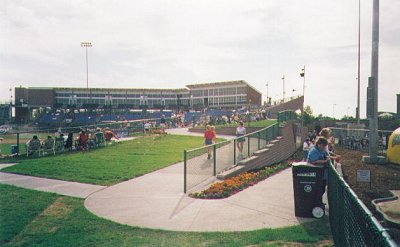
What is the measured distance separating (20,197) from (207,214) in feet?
16.6

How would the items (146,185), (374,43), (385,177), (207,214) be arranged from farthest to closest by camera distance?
(374,43) < (385,177) < (146,185) < (207,214)

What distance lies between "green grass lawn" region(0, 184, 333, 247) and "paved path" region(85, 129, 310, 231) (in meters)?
0.37

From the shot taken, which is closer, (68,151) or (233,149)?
(233,149)

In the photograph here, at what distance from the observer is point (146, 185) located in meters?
10.6

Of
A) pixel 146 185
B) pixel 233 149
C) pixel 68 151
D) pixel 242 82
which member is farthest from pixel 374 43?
pixel 242 82

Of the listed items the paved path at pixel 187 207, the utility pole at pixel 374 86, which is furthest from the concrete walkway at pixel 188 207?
the utility pole at pixel 374 86

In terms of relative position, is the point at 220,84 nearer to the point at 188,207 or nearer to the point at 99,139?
the point at 99,139

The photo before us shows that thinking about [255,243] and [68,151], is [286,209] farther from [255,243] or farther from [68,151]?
[68,151]

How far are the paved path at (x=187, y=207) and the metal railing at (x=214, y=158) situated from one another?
0.50 meters

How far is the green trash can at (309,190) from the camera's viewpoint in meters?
7.27

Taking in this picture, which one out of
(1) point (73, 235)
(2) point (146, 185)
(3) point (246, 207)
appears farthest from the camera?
(2) point (146, 185)

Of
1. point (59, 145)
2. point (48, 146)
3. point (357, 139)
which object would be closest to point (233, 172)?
point (48, 146)

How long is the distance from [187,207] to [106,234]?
7.84ft

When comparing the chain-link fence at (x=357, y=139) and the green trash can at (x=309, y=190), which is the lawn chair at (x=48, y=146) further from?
the chain-link fence at (x=357, y=139)
